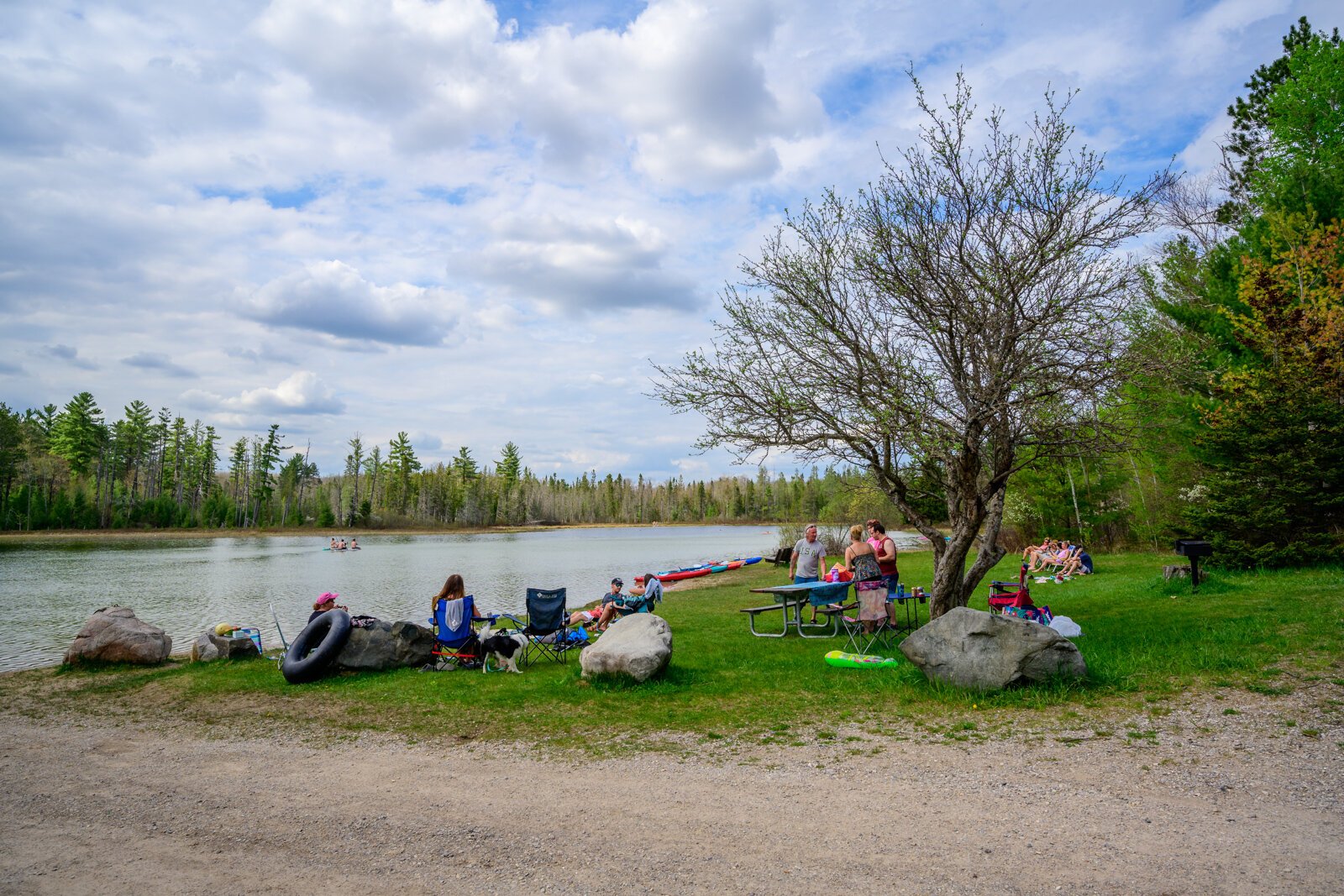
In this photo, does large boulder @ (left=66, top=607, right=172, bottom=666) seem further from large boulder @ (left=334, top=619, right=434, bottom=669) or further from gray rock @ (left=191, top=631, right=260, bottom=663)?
large boulder @ (left=334, top=619, right=434, bottom=669)

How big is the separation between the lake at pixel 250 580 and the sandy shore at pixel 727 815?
33.3 feet

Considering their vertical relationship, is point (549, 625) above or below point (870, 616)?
below

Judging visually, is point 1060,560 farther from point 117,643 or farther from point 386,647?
point 117,643

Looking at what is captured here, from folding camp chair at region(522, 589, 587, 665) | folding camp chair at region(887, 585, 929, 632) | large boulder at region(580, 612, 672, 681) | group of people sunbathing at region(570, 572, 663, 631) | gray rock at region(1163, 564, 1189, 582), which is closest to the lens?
large boulder at region(580, 612, 672, 681)

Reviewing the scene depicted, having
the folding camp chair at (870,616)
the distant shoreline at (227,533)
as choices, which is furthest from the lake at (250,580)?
the folding camp chair at (870,616)

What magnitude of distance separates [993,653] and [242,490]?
117m

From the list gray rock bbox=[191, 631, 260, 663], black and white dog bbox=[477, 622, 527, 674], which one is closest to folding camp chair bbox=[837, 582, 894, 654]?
black and white dog bbox=[477, 622, 527, 674]

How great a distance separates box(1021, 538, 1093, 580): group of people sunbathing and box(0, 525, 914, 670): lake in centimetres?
914

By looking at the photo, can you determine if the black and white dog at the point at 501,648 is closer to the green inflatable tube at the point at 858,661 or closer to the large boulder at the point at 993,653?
the green inflatable tube at the point at 858,661

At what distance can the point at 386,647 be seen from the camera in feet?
33.8

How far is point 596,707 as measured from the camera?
25.3 feet

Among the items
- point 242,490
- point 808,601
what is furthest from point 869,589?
point 242,490

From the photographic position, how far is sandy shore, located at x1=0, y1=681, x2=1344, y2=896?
12.6 feet

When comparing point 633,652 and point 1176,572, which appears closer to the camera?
point 633,652
